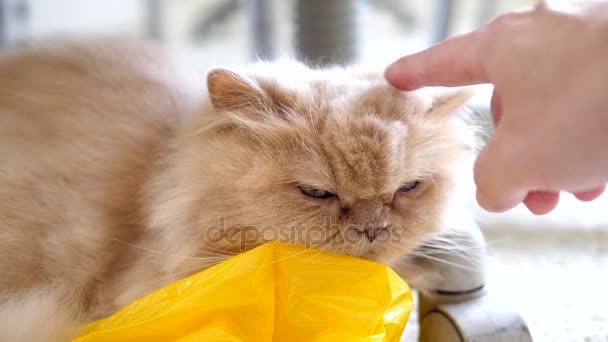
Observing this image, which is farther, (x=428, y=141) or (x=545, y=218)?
(x=545, y=218)

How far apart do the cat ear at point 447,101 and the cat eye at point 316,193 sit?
1.05 ft

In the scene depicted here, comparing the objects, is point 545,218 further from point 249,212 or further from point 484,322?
point 249,212

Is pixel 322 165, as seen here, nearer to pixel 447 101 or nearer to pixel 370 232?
pixel 370 232

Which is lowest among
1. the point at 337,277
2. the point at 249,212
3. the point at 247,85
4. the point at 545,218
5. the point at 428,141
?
the point at 545,218

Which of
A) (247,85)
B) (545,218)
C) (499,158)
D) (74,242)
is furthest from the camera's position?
(545,218)

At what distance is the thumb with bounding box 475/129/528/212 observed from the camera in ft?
2.88

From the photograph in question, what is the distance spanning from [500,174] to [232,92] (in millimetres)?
572

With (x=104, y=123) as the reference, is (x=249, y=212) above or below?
below

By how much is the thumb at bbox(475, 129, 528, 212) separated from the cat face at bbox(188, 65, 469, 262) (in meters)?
0.21

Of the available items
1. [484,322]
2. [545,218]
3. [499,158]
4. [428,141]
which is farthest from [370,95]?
[545,218]

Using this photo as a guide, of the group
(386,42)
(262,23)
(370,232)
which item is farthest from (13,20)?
(370,232)

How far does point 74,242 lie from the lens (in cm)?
133

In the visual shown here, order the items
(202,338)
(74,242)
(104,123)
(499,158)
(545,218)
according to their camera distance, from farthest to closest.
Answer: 1. (545,218)
2. (104,123)
3. (74,242)
4. (202,338)
5. (499,158)

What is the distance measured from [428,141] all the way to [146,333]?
694 millimetres
